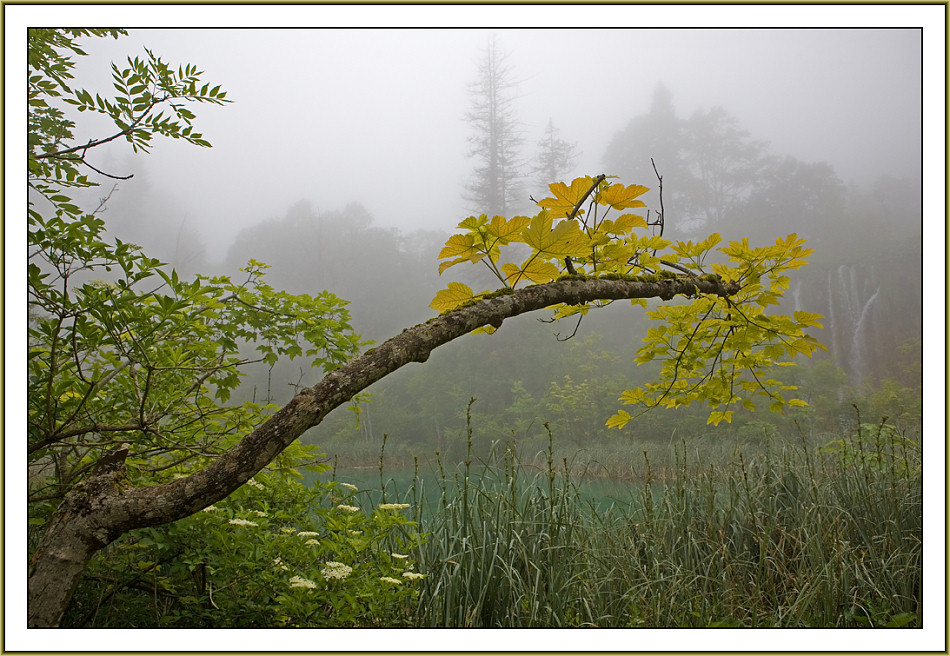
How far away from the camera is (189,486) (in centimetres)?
78

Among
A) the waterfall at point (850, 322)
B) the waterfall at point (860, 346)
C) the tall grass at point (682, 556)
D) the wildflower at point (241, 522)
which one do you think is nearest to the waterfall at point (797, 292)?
the waterfall at point (850, 322)

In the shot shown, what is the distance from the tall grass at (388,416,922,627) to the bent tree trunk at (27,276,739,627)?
116 centimetres

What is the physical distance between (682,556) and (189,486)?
7.47 feet

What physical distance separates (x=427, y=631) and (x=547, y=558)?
0.75 meters

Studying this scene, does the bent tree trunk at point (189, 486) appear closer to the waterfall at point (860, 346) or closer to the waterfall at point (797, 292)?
the waterfall at point (860, 346)

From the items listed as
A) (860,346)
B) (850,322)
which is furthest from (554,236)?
(850,322)

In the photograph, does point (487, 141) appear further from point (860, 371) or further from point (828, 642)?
point (828, 642)

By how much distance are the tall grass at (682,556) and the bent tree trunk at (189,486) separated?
1159mm

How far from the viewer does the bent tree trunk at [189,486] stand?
76 cm

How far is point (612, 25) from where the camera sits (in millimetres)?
1529

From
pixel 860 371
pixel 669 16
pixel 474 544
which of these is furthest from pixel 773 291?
pixel 860 371

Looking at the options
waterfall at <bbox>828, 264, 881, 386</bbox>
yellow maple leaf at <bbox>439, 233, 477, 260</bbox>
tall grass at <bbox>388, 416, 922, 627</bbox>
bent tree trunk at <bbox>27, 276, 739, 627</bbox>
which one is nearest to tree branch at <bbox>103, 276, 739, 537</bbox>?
bent tree trunk at <bbox>27, 276, 739, 627</bbox>

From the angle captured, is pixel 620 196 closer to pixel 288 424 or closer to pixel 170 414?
pixel 288 424

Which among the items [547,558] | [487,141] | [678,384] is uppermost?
[487,141]
